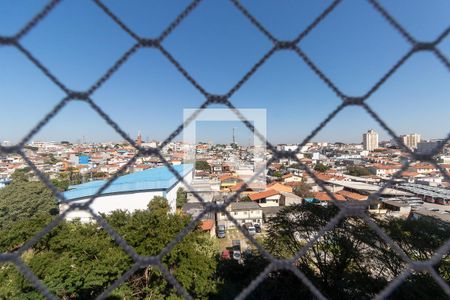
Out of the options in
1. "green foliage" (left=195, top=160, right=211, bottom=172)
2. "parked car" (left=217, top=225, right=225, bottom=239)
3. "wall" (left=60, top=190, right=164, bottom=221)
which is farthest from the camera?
"green foliage" (left=195, top=160, right=211, bottom=172)

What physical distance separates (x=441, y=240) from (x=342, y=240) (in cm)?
109

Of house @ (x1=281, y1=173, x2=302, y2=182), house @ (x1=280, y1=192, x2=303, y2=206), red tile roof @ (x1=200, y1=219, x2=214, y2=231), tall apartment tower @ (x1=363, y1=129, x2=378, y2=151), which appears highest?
tall apartment tower @ (x1=363, y1=129, x2=378, y2=151)

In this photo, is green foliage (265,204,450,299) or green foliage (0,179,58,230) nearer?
green foliage (265,204,450,299)

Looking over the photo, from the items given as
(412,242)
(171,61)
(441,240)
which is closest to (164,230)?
(412,242)

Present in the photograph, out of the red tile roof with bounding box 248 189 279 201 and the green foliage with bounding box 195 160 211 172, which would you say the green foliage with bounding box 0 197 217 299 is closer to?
the red tile roof with bounding box 248 189 279 201

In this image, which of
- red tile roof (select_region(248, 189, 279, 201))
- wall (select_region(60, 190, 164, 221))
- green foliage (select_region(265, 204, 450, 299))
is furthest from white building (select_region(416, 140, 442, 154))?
red tile roof (select_region(248, 189, 279, 201))

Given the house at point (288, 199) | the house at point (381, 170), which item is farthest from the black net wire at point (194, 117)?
the house at point (381, 170)

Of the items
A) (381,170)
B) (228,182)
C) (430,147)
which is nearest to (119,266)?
(430,147)

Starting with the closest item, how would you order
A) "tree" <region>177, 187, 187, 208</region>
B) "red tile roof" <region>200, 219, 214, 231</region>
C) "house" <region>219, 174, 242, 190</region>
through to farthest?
"red tile roof" <region>200, 219, 214, 231</region> < "tree" <region>177, 187, 187, 208</region> < "house" <region>219, 174, 242, 190</region>

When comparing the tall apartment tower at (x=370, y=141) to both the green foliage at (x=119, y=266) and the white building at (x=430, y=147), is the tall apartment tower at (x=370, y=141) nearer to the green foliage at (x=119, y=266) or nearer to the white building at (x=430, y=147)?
the green foliage at (x=119, y=266)

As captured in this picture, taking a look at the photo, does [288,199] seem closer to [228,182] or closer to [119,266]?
[228,182]

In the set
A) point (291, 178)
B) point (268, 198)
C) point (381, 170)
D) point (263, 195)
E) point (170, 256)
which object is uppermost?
point (381, 170)

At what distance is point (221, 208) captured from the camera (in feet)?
1.65

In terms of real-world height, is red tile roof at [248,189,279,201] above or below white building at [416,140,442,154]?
below
